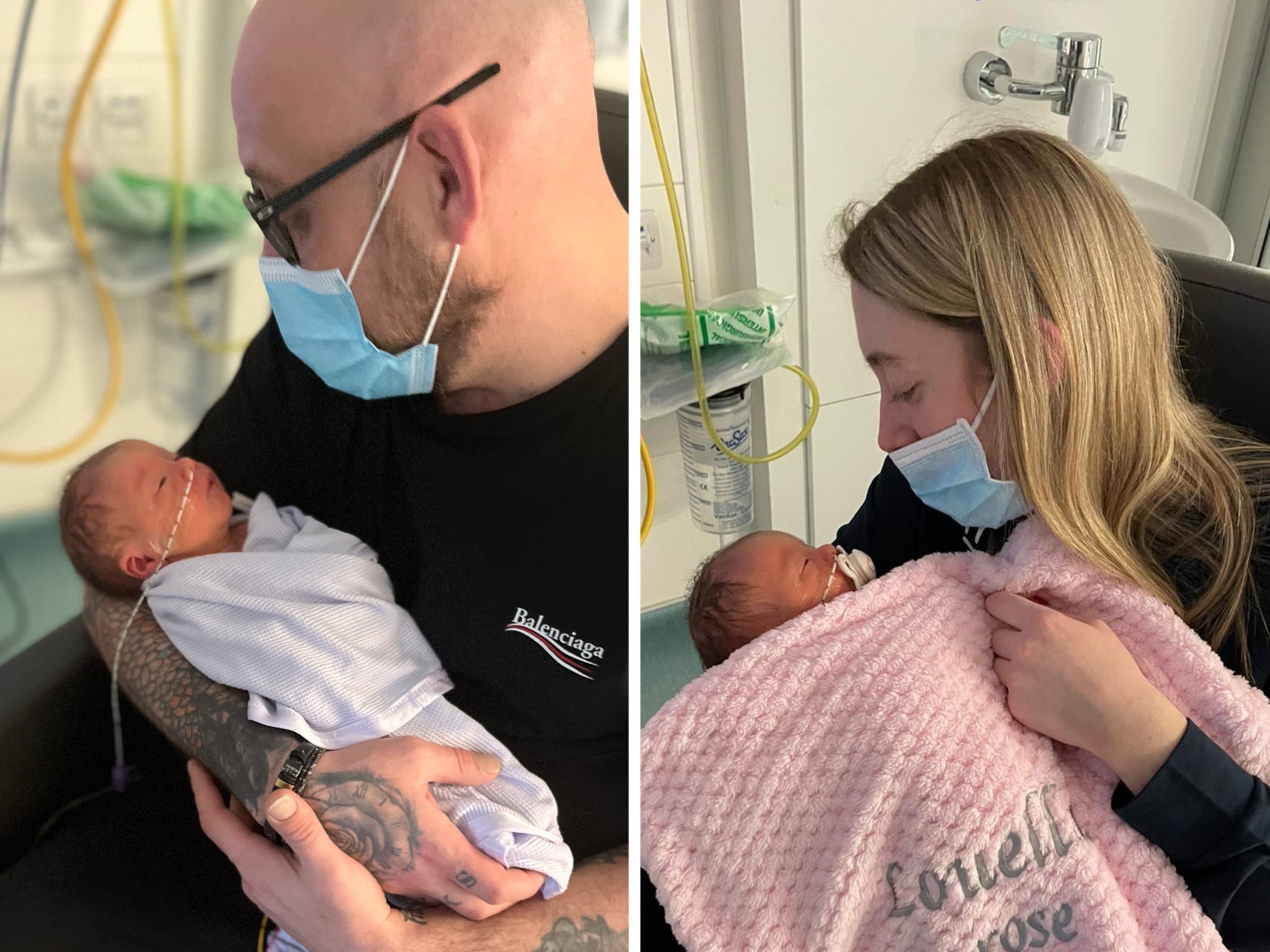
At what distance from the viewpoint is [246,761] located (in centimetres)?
43

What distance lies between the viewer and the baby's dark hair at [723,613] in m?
0.98

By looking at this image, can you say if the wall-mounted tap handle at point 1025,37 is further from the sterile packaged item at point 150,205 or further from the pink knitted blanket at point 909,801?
the sterile packaged item at point 150,205

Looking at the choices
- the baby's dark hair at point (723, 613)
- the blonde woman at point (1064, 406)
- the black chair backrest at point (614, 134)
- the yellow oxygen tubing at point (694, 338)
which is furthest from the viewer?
the yellow oxygen tubing at point (694, 338)

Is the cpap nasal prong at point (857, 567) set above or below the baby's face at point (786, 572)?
below

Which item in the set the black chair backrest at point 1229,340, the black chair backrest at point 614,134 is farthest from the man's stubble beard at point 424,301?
the black chair backrest at point 1229,340

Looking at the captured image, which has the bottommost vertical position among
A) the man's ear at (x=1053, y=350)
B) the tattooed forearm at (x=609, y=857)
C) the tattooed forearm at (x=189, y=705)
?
the tattooed forearm at (x=609, y=857)

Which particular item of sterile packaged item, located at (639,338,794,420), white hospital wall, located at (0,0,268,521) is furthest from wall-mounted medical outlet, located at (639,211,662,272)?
white hospital wall, located at (0,0,268,521)

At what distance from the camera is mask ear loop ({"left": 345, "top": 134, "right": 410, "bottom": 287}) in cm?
44

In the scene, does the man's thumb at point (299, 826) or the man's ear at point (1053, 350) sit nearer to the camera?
the man's thumb at point (299, 826)

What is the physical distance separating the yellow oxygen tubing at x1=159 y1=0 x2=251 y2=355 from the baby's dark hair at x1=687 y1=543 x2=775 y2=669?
69 cm

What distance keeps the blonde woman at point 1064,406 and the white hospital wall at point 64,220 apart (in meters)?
0.73

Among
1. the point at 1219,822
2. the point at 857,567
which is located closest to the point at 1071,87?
the point at 857,567

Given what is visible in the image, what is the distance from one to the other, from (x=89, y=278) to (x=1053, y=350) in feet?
2.84

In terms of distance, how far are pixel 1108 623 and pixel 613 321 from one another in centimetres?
70
